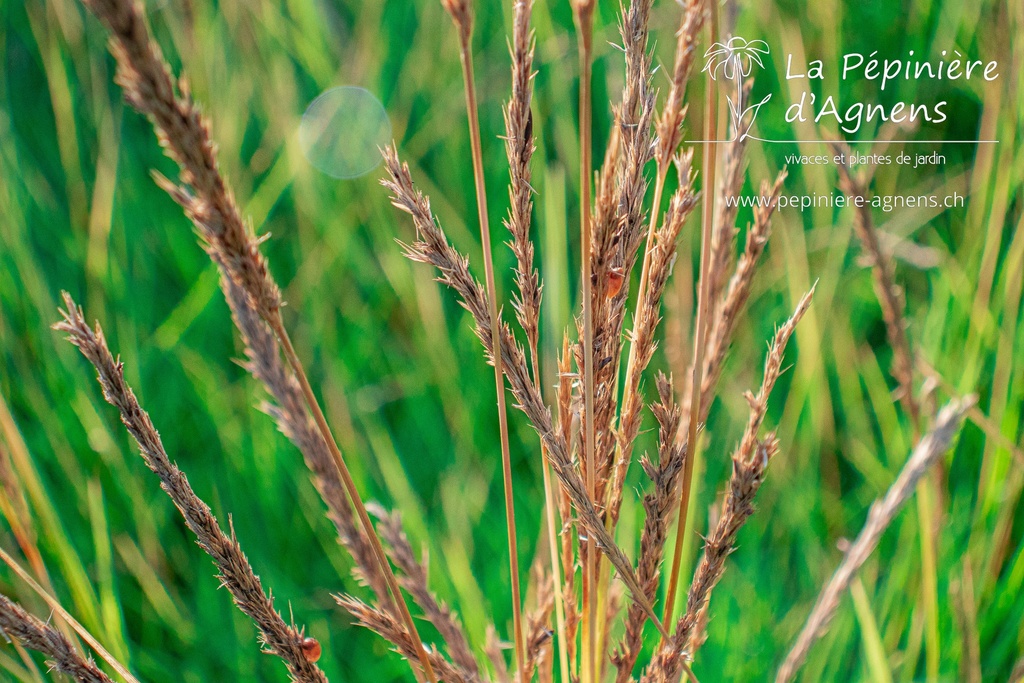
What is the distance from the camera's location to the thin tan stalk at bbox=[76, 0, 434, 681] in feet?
0.99

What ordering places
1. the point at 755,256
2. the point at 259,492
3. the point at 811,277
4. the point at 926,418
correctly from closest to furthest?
the point at 755,256
the point at 926,418
the point at 259,492
the point at 811,277

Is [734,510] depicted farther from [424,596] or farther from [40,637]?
[40,637]

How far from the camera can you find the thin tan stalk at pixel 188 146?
302 mm

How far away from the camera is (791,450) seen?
4.31 feet

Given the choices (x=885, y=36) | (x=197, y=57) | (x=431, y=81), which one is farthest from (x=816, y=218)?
A: (x=197, y=57)

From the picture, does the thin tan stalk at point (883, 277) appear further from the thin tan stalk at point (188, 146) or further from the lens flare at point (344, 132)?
the lens flare at point (344, 132)

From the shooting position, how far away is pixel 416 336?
4.42 feet

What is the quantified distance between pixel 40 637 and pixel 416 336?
89 centimetres

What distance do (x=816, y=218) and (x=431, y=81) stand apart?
0.84 metres

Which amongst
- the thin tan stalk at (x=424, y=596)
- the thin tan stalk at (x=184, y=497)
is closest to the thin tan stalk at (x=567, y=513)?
the thin tan stalk at (x=424, y=596)

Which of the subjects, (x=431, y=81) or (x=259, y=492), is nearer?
(x=259, y=492)

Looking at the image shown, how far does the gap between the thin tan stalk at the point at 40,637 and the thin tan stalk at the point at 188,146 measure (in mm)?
277

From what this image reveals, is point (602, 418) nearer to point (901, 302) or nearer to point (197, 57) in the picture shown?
point (901, 302)

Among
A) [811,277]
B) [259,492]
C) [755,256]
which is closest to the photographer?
[755,256]
